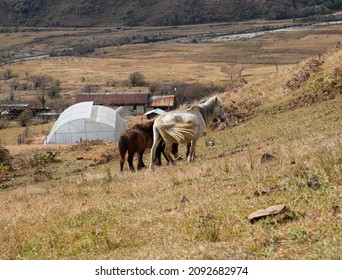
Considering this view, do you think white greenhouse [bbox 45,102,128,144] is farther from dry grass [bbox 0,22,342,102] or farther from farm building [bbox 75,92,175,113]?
dry grass [bbox 0,22,342,102]

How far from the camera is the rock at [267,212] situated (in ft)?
23.7

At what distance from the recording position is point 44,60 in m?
134

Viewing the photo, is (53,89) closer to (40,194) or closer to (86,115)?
(86,115)

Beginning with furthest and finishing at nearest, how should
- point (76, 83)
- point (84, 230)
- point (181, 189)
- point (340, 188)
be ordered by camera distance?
point (76, 83) → point (181, 189) → point (84, 230) → point (340, 188)

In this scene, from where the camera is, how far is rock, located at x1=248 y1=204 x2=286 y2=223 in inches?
285

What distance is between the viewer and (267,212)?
7285mm

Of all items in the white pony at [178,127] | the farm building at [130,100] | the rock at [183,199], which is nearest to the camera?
the rock at [183,199]

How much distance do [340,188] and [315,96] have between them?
55.8 feet

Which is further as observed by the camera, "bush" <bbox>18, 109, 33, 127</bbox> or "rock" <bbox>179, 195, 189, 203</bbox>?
"bush" <bbox>18, 109, 33, 127</bbox>

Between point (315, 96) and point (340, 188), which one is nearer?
point (340, 188)

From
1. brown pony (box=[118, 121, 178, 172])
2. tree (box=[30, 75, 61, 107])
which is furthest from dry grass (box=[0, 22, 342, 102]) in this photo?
brown pony (box=[118, 121, 178, 172])

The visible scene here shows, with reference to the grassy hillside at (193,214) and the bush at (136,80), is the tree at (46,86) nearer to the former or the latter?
the bush at (136,80)

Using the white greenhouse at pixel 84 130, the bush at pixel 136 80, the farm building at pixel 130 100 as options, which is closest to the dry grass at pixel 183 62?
the bush at pixel 136 80

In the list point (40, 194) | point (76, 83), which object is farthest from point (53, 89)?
point (40, 194)
